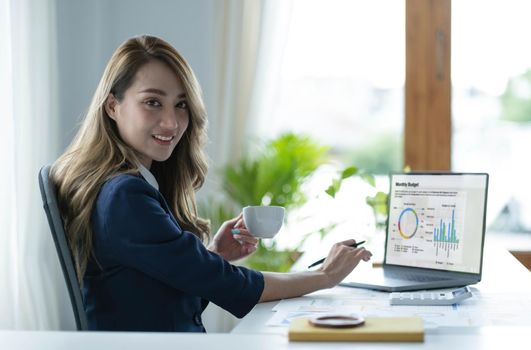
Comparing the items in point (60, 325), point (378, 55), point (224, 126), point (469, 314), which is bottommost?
point (60, 325)

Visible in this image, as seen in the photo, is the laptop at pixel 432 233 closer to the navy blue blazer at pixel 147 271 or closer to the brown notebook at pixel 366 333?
the navy blue blazer at pixel 147 271

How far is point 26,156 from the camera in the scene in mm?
3727

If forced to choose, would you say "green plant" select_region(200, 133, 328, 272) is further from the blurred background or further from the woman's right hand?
Result: the woman's right hand

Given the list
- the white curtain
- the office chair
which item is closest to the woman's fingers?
the office chair

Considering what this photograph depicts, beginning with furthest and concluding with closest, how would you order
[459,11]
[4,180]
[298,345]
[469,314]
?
[459,11]
[4,180]
[469,314]
[298,345]

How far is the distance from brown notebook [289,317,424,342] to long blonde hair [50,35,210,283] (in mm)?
751

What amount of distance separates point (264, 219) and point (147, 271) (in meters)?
0.42

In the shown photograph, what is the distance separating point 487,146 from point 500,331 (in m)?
2.79

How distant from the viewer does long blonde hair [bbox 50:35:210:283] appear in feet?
6.15

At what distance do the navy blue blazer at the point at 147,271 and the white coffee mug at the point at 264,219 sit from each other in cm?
24

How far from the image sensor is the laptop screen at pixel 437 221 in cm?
212

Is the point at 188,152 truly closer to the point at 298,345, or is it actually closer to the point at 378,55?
the point at 298,345

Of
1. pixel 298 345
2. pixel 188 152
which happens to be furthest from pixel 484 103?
pixel 298 345

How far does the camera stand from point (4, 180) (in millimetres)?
3566
